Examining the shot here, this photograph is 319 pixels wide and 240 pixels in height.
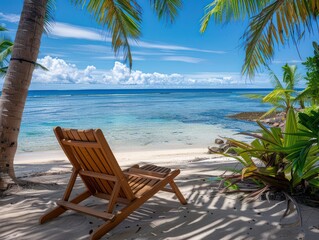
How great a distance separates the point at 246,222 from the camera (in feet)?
8.57

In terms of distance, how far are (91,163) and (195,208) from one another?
3.49 ft

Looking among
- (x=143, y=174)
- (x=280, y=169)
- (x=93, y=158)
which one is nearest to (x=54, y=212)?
(x=93, y=158)

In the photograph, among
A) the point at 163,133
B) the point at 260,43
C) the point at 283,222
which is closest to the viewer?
the point at 283,222

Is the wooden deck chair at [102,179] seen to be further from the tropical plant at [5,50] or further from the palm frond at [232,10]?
Answer: the tropical plant at [5,50]

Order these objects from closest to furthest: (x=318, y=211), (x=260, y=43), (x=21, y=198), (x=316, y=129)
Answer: (x=316, y=129) < (x=318, y=211) < (x=21, y=198) < (x=260, y=43)

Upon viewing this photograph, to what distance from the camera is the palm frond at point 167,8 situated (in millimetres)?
6453

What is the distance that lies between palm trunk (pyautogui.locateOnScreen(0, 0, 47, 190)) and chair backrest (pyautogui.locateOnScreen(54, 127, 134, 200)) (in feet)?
4.41

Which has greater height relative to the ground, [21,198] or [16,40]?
[16,40]

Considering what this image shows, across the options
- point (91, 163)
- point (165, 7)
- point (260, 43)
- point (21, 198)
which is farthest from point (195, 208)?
point (165, 7)

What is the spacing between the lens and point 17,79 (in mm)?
3848

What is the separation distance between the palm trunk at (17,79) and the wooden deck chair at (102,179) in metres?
1.34

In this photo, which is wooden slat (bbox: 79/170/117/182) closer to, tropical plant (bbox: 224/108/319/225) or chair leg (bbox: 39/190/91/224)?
chair leg (bbox: 39/190/91/224)

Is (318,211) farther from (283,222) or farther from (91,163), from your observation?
(91,163)

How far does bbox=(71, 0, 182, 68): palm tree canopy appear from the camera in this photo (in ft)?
20.4
